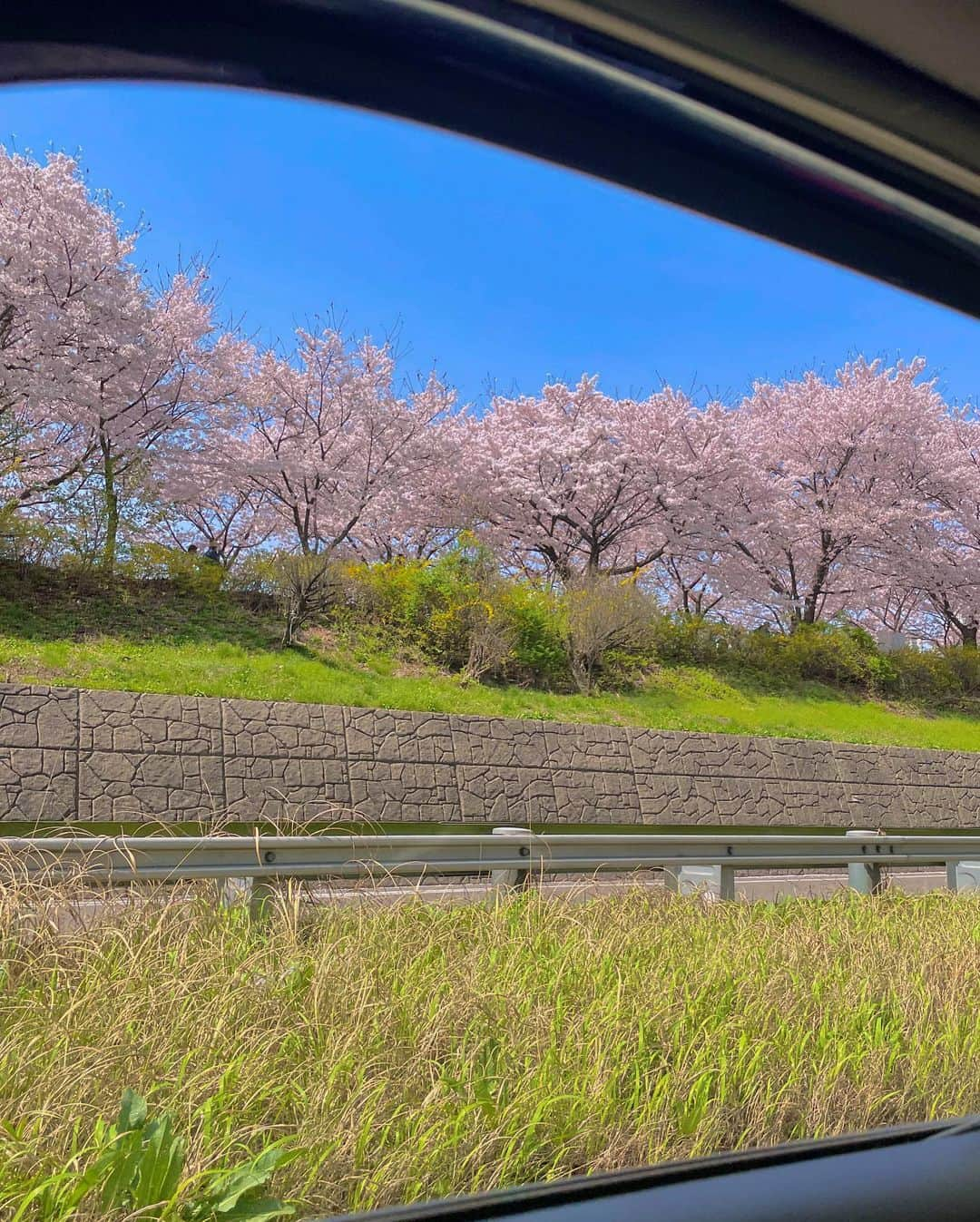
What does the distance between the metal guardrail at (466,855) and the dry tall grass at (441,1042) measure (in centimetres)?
45

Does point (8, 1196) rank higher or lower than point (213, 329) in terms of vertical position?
lower

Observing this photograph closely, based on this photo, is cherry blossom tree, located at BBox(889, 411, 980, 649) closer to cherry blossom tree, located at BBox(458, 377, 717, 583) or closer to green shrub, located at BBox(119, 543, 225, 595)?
cherry blossom tree, located at BBox(458, 377, 717, 583)

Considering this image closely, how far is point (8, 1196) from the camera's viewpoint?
208cm

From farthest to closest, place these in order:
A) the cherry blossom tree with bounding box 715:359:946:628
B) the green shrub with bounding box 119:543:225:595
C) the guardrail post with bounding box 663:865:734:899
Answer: the cherry blossom tree with bounding box 715:359:946:628
the green shrub with bounding box 119:543:225:595
the guardrail post with bounding box 663:865:734:899

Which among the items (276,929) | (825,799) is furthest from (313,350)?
(276,929)

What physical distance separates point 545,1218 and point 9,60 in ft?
6.07

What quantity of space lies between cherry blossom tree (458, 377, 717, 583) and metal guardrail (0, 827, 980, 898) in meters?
→ 15.6

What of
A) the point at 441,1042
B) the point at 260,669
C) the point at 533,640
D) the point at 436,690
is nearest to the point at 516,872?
the point at 441,1042

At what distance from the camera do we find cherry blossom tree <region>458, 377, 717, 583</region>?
2447 cm

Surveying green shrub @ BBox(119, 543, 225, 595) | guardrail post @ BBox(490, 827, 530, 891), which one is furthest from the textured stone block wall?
green shrub @ BBox(119, 543, 225, 595)

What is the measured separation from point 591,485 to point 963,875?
16.5 metres

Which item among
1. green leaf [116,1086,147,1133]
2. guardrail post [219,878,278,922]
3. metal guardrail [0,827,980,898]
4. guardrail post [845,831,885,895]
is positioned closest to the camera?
green leaf [116,1086,147,1133]

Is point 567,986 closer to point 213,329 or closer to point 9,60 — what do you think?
point 9,60

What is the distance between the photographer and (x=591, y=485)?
24266 millimetres
